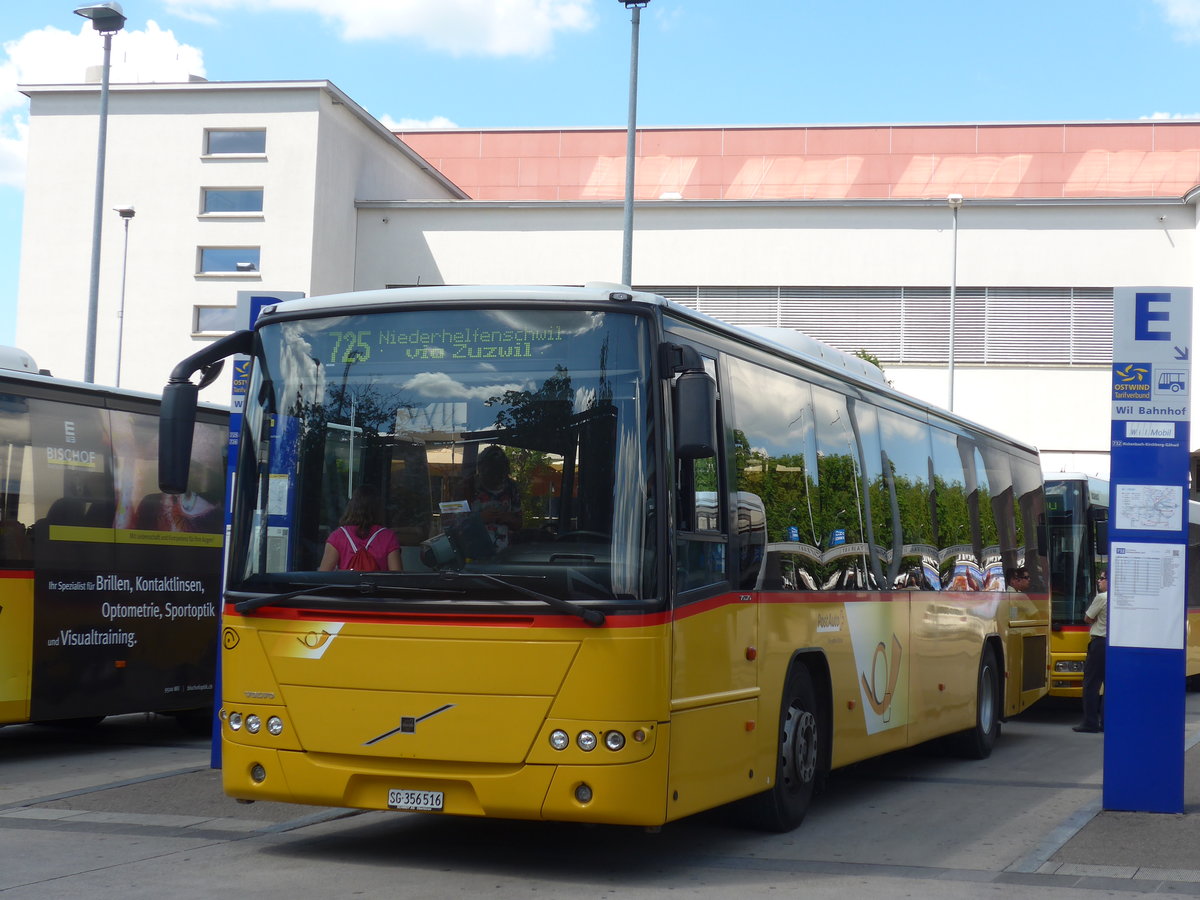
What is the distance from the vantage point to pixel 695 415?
739 cm

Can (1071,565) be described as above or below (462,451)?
below

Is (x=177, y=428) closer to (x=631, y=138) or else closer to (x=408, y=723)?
(x=408, y=723)

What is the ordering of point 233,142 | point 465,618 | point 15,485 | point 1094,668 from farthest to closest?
1. point 233,142
2. point 1094,668
3. point 15,485
4. point 465,618

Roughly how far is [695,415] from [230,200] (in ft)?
127

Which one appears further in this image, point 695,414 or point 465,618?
point 465,618

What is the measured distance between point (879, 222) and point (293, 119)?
→ 16.8m

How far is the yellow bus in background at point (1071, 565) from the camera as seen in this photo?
18.7m

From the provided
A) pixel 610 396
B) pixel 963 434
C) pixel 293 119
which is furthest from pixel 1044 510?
pixel 293 119

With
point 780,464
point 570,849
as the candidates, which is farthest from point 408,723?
point 780,464

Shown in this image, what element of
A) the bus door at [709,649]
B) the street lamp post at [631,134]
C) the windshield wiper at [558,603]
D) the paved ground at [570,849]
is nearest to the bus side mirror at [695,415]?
the bus door at [709,649]

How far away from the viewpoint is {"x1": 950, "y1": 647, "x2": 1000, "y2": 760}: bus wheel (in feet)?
46.8

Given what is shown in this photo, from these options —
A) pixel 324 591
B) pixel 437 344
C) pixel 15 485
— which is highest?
pixel 437 344

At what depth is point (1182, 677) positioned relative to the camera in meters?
10.3

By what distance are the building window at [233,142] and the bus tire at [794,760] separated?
120ft
